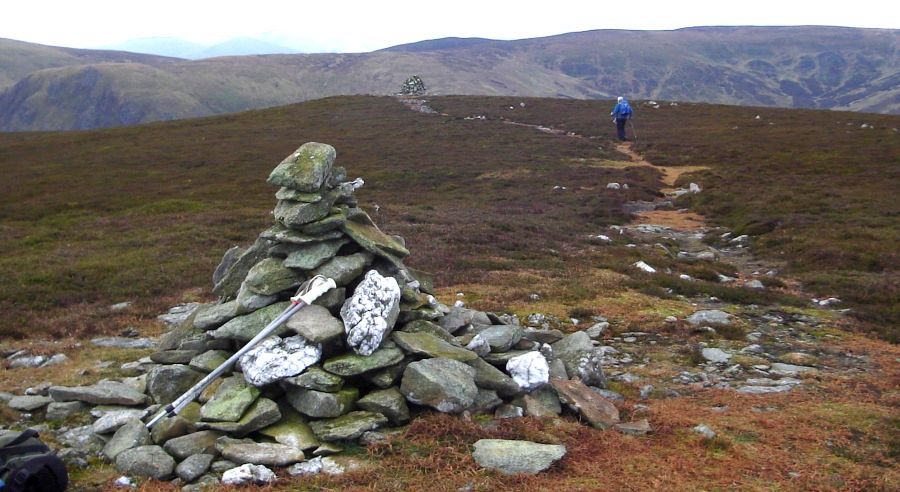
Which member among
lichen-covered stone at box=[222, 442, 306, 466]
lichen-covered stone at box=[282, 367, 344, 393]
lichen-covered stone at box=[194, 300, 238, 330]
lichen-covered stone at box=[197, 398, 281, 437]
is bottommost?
lichen-covered stone at box=[222, 442, 306, 466]

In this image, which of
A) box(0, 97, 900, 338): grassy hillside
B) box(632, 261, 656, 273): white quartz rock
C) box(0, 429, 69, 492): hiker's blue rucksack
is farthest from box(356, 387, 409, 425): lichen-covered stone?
box(632, 261, 656, 273): white quartz rock

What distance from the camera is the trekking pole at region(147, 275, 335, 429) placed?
25.8ft

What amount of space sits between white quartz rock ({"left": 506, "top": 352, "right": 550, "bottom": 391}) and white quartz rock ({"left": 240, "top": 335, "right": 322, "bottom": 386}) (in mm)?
2640

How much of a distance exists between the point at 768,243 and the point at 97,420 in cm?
2290

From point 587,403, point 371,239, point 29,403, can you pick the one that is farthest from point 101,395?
point 587,403

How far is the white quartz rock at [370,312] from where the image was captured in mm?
8125

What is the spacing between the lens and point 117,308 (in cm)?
1609

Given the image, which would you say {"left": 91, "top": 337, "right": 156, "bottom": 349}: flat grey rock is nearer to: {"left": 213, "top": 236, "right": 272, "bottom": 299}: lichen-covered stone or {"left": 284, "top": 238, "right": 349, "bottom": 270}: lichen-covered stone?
{"left": 213, "top": 236, "right": 272, "bottom": 299}: lichen-covered stone

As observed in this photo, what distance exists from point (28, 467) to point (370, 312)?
3944 millimetres

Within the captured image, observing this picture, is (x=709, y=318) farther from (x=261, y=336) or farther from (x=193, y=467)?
(x=193, y=467)

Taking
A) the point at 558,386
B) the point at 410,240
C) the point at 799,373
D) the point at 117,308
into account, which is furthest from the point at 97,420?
the point at 410,240

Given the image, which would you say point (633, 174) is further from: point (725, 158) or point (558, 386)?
point (558, 386)

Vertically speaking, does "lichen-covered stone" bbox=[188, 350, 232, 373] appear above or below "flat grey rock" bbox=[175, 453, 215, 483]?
above

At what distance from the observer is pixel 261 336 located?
8266 mm
